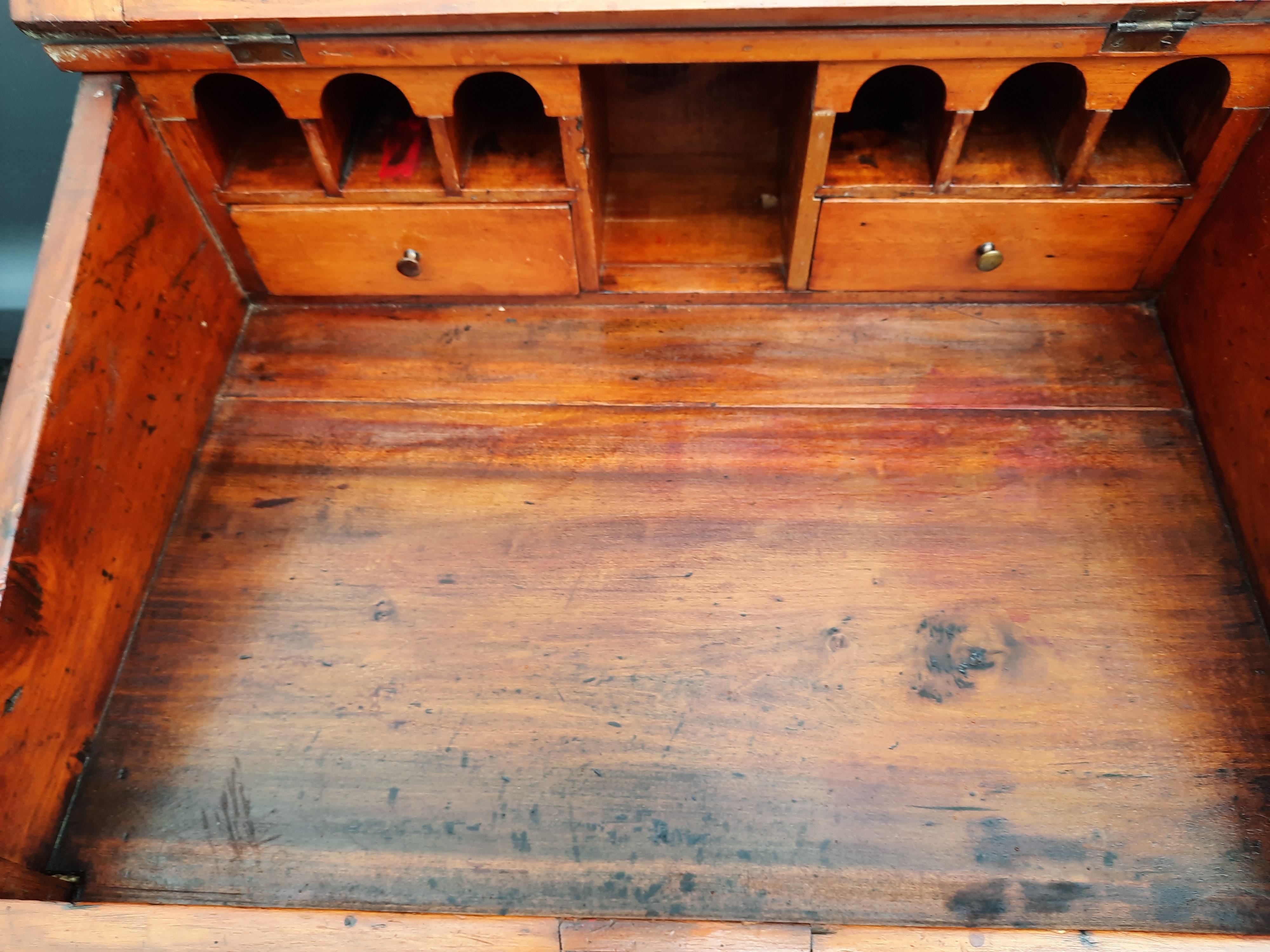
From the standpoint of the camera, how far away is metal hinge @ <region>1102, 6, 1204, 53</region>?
31.6 inches

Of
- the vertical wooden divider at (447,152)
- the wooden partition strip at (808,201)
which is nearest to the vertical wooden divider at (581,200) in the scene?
the vertical wooden divider at (447,152)

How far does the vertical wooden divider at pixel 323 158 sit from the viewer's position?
3.09ft

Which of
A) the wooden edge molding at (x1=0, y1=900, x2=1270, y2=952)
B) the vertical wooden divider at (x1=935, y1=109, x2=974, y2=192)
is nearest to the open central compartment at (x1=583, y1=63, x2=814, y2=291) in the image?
the vertical wooden divider at (x1=935, y1=109, x2=974, y2=192)

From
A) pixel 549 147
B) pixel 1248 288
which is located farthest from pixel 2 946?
pixel 1248 288

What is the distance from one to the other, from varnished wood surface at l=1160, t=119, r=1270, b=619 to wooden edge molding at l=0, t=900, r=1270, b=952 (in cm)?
43

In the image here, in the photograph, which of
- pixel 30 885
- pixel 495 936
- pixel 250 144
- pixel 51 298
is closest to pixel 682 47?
pixel 250 144

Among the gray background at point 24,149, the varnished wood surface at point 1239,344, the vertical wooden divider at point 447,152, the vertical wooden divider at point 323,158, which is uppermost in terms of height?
the gray background at point 24,149

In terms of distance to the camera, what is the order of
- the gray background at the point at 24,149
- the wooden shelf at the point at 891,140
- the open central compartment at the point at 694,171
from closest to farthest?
the wooden shelf at the point at 891,140, the open central compartment at the point at 694,171, the gray background at the point at 24,149

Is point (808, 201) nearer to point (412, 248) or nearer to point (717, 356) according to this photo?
point (717, 356)

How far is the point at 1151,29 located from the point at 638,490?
659mm

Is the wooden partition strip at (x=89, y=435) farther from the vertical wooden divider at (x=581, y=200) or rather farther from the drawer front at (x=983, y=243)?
the drawer front at (x=983, y=243)

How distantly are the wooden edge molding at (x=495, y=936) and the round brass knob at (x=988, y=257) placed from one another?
2.30 feet

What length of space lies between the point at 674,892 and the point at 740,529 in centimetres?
36

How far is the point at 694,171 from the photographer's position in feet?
3.99
